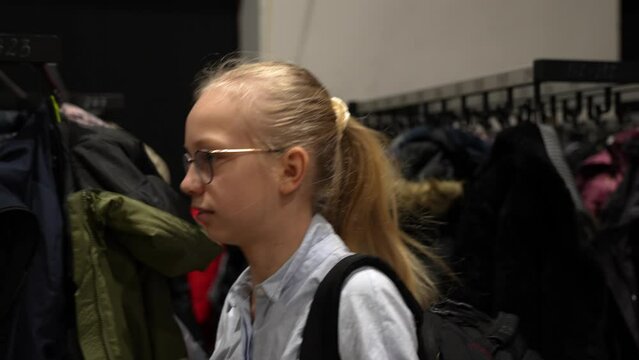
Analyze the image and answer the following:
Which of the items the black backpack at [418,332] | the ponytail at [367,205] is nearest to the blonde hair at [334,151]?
the ponytail at [367,205]

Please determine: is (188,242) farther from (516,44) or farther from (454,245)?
(516,44)

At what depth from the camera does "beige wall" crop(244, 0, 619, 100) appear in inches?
106

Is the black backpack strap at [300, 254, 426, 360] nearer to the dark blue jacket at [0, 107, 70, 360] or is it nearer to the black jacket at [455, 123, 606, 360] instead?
the dark blue jacket at [0, 107, 70, 360]

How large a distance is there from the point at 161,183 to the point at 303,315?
0.72m

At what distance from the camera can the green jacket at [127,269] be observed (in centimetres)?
132

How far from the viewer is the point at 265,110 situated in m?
0.91

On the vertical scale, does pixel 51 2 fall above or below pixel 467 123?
above

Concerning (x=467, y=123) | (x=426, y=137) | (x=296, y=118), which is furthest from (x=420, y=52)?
(x=296, y=118)

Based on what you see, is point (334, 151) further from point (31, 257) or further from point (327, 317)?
point (31, 257)

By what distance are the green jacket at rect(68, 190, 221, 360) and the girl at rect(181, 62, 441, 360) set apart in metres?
0.41

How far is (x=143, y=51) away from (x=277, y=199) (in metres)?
1.94

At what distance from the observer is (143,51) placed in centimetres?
270

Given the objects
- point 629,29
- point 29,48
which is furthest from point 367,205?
point 629,29

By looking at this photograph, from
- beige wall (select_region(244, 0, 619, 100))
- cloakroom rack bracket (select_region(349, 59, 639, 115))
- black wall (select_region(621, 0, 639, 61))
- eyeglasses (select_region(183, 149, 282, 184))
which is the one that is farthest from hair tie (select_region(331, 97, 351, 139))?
black wall (select_region(621, 0, 639, 61))
